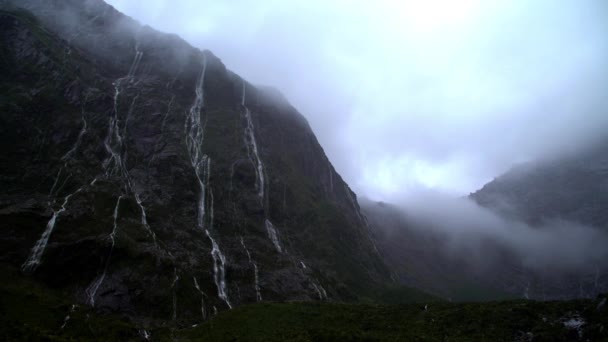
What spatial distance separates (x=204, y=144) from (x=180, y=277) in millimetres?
63427

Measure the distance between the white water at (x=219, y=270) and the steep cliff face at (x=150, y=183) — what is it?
0.37 m

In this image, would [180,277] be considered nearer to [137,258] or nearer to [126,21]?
[137,258]

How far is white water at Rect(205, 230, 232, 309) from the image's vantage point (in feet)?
307

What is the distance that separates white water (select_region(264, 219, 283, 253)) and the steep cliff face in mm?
481

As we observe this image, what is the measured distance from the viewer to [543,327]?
48.7 metres

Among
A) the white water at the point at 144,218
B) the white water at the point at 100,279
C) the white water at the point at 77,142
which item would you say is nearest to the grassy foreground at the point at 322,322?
the white water at the point at 100,279

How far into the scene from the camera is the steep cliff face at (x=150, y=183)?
8444 centimetres

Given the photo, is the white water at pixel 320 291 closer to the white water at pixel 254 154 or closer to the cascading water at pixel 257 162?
the cascading water at pixel 257 162

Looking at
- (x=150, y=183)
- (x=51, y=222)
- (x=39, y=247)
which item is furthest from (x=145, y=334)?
(x=150, y=183)

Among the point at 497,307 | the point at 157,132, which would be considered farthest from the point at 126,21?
the point at 497,307

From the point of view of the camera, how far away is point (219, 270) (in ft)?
330

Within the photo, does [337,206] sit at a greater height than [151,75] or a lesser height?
Answer: lesser

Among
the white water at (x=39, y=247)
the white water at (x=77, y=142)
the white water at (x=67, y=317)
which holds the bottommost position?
the white water at (x=67, y=317)

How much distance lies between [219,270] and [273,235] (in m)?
30.7
